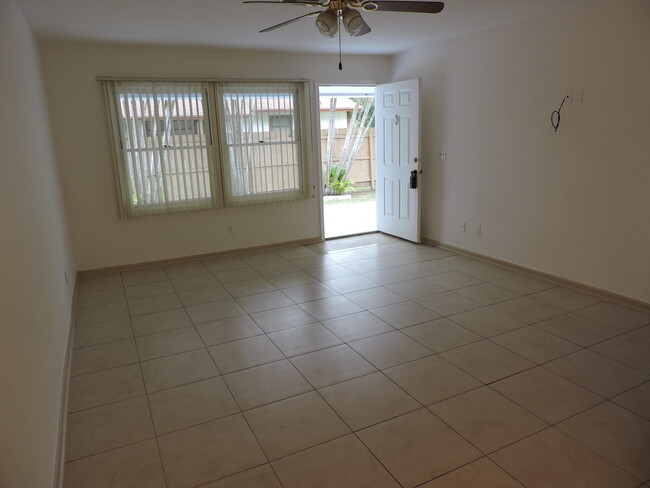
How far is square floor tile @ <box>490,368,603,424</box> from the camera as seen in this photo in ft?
7.84

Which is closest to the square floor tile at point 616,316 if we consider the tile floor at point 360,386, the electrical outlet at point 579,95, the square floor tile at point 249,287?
the tile floor at point 360,386

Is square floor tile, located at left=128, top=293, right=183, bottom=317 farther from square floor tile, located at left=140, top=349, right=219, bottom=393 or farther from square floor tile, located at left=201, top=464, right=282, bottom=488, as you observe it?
square floor tile, located at left=201, top=464, right=282, bottom=488

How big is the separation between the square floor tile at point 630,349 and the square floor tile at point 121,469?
2688mm

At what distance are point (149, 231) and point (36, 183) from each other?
219 centimetres

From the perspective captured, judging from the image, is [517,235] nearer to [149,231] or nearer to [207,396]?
[207,396]

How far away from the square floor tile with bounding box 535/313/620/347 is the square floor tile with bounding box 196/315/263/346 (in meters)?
2.12

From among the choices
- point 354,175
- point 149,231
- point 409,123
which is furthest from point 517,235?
point 354,175

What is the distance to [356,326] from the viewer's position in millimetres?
3477

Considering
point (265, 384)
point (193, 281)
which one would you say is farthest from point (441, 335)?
point (193, 281)

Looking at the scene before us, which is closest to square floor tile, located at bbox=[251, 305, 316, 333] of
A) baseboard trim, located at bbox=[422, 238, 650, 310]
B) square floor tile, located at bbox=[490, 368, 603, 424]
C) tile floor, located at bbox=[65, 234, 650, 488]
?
tile floor, located at bbox=[65, 234, 650, 488]

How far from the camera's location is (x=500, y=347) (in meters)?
3.08

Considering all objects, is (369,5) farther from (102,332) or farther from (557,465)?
(102,332)

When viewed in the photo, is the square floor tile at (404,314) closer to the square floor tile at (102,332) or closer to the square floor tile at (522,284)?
the square floor tile at (522,284)

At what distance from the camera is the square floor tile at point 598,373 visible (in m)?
2.59
